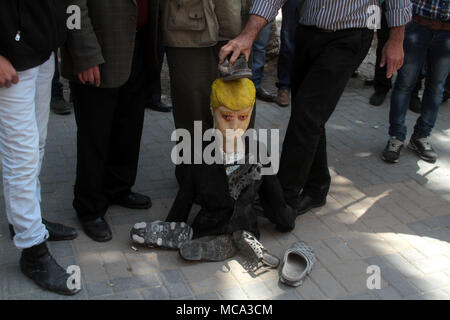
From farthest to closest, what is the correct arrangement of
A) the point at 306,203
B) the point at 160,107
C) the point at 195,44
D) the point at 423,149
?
the point at 160,107
the point at 423,149
the point at 306,203
the point at 195,44

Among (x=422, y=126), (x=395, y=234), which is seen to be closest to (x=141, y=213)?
(x=395, y=234)

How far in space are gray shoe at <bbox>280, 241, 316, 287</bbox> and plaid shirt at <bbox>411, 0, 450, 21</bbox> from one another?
255 centimetres

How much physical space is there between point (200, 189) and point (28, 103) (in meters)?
1.12

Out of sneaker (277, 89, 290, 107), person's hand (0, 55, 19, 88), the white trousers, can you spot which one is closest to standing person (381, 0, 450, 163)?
sneaker (277, 89, 290, 107)

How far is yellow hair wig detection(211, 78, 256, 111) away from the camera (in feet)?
9.53

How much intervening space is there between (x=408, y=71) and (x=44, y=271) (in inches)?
141

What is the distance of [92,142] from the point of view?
313 cm

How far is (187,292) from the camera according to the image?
284cm

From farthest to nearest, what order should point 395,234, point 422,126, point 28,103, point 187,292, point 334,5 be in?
point 422,126, point 395,234, point 334,5, point 187,292, point 28,103

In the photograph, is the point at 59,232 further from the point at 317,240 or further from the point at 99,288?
the point at 317,240

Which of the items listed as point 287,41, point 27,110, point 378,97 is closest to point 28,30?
point 27,110

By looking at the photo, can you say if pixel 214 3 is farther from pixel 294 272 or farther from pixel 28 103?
pixel 294 272

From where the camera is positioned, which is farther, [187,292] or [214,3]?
[214,3]


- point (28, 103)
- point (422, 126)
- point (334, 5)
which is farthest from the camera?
point (422, 126)
